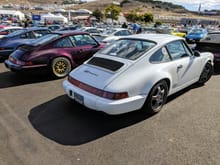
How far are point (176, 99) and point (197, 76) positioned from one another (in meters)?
0.96

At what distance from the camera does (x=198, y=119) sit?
373 cm

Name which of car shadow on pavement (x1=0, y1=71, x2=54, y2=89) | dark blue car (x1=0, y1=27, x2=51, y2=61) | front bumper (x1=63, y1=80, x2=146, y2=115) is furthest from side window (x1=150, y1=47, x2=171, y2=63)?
dark blue car (x1=0, y1=27, x2=51, y2=61)

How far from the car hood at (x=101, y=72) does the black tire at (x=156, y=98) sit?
665mm

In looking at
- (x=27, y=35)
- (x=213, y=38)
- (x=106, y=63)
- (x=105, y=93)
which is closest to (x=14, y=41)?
(x=27, y=35)

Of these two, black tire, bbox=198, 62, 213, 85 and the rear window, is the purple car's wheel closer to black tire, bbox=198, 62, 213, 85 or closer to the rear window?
black tire, bbox=198, 62, 213, 85

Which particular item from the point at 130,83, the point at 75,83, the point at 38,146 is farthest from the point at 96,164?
the point at 75,83

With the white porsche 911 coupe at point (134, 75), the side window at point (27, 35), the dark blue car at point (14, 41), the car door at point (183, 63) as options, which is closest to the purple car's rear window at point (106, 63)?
the white porsche 911 coupe at point (134, 75)

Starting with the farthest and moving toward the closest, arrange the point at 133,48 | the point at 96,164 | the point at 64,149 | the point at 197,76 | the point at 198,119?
the point at 197,76 < the point at 133,48 < the point at 198,119 < the point at 64,149 < the point at 96,164

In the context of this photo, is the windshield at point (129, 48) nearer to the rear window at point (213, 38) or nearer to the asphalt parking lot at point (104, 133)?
the asphalt parking lot at point (104, 133)

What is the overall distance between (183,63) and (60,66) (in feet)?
11.6

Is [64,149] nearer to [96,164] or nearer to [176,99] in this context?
[96,164]

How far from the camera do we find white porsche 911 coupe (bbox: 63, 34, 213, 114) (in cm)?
328

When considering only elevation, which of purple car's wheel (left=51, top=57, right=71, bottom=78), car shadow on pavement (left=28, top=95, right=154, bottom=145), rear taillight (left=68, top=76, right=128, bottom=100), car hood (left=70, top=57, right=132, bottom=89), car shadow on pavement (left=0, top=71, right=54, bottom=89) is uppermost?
car hood (left=70, top=57, right=132, bottom=89)

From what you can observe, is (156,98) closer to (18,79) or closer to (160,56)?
(160,56)
